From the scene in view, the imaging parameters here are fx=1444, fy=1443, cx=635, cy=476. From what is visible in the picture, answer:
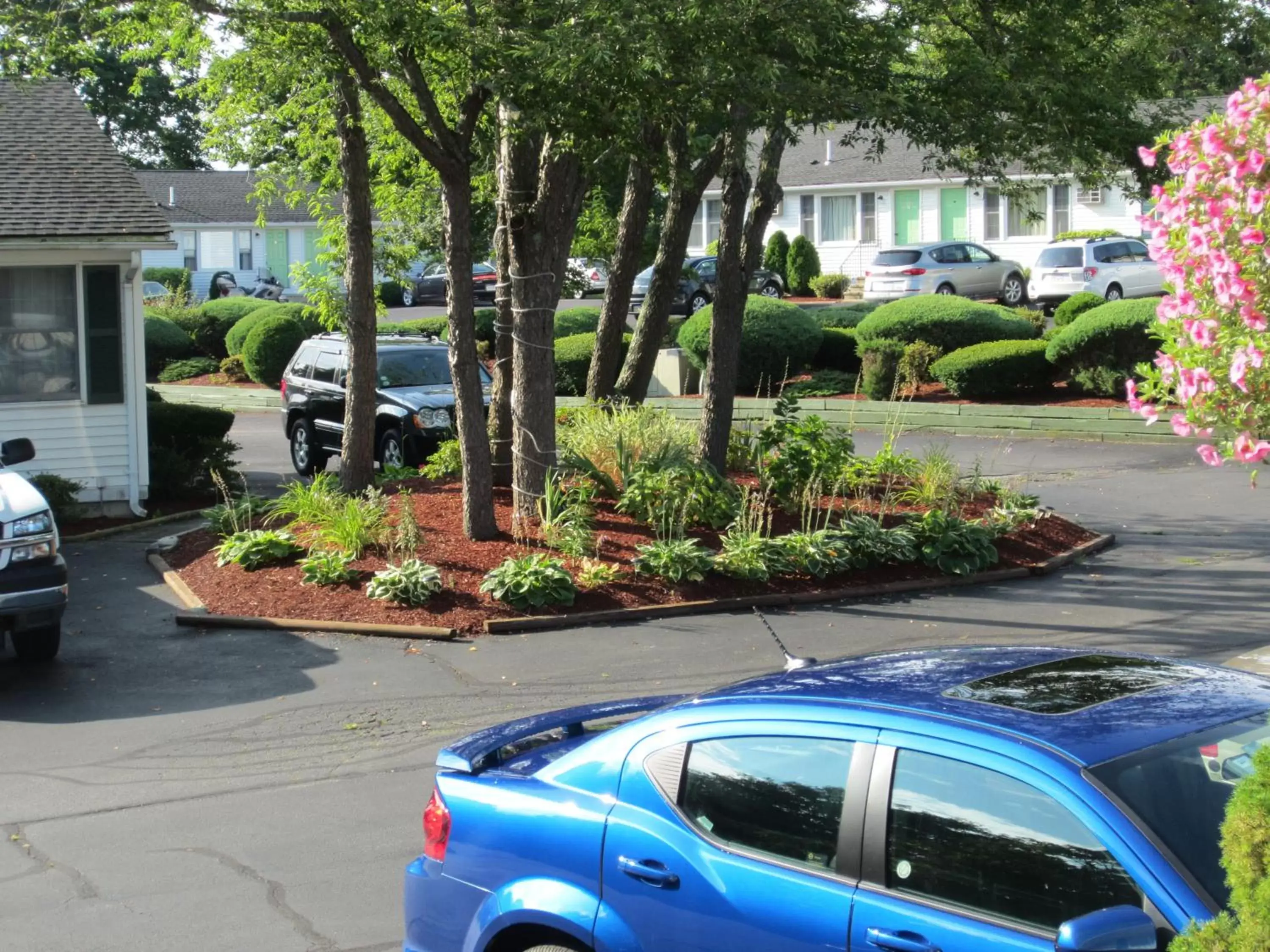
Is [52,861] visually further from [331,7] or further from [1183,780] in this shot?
[331,7]

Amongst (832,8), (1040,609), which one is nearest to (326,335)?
(832,8)

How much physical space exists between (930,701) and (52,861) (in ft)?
16.1

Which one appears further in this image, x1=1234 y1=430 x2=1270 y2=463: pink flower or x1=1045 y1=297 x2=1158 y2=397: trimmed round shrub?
x1=1045 y1=297 x2=1158 y2=397: trimmed round shrub

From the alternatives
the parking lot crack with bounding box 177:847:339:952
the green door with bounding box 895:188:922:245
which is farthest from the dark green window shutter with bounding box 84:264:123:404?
the green door with bounding box 895:188:922:245

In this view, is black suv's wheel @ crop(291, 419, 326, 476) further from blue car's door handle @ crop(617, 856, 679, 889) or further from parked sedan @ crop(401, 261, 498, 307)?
parked sedan @ crop(401, 261, 498, 307)

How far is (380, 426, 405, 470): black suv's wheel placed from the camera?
64.0 ft

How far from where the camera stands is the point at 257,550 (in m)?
13.1

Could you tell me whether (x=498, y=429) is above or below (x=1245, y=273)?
below

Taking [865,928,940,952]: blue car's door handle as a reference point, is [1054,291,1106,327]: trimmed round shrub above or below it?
above

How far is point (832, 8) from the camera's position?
39.1 feet

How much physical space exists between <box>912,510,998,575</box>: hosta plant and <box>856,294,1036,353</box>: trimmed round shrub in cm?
1250

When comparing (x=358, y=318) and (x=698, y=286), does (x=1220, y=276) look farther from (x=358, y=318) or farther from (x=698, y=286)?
(x=698, y=286)

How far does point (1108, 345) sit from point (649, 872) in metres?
20.3

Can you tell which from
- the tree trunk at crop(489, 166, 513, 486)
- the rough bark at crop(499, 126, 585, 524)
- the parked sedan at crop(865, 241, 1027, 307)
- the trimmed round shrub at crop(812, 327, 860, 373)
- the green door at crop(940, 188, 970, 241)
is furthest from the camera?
the green door at crop(940, 188, 970, 241)
